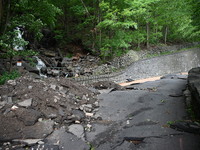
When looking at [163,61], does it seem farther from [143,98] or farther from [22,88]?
[22,88]

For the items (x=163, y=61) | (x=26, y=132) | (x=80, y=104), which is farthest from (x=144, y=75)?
(x=26, y=132)

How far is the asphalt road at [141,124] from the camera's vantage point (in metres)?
3.22

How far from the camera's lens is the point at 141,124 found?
13.5ft

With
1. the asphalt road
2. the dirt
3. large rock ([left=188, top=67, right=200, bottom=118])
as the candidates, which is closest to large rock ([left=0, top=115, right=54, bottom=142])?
the dirt

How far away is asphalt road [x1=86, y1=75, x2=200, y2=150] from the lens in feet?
10.6

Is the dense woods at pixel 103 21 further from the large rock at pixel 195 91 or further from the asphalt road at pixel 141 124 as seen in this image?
the large rock at pixel 195 91

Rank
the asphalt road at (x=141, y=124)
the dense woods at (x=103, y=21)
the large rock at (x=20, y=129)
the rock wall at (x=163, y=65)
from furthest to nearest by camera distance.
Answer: the rock wall at (x=163, y=65)
the dense woods at (x=103, y=21)
the large rock at (x=20, y=129)
the asphalt road at (x=141, y=124)

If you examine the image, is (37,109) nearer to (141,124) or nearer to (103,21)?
(141,124)

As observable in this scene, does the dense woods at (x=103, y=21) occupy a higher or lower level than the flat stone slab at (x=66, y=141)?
higher

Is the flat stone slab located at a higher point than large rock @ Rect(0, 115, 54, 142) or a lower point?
lower

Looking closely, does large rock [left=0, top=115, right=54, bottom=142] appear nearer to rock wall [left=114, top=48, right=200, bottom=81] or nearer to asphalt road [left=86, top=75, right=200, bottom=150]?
asphalt road [left=86, top=75, right=200, bottom=150]

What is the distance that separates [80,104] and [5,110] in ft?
8.01

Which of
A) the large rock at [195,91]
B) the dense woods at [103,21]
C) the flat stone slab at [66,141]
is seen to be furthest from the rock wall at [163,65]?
the flat stone slab at [66,141]

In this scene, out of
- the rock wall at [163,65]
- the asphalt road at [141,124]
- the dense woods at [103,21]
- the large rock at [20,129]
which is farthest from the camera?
the rock wall at [163,65]
